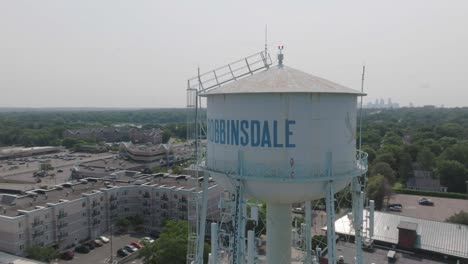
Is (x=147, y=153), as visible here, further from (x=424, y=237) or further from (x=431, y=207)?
(x=424, y=237)

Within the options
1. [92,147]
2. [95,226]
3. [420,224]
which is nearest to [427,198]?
[420,224]

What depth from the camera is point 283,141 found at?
384 inches

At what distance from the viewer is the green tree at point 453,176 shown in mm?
47031

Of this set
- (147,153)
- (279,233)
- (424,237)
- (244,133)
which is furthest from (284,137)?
(147,153)

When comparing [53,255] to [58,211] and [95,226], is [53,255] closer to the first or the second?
[58,211]

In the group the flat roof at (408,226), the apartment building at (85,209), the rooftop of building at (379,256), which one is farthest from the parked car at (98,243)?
the flat roof at (408,226)

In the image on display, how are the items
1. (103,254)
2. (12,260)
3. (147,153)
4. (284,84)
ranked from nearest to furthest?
(284,84) < (12,260) < (103,254) < (147,153)

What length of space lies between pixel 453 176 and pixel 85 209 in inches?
1638

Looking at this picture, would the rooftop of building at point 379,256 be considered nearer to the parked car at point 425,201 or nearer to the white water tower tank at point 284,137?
the white water tower tank at point 284,137

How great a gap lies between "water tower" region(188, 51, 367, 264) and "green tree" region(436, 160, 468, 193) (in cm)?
4337

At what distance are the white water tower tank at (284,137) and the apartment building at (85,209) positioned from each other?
1837 centimetres

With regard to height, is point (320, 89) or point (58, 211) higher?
point (320, 89)

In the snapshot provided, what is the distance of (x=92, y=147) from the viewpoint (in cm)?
8388

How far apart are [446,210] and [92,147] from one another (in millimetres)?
68354
